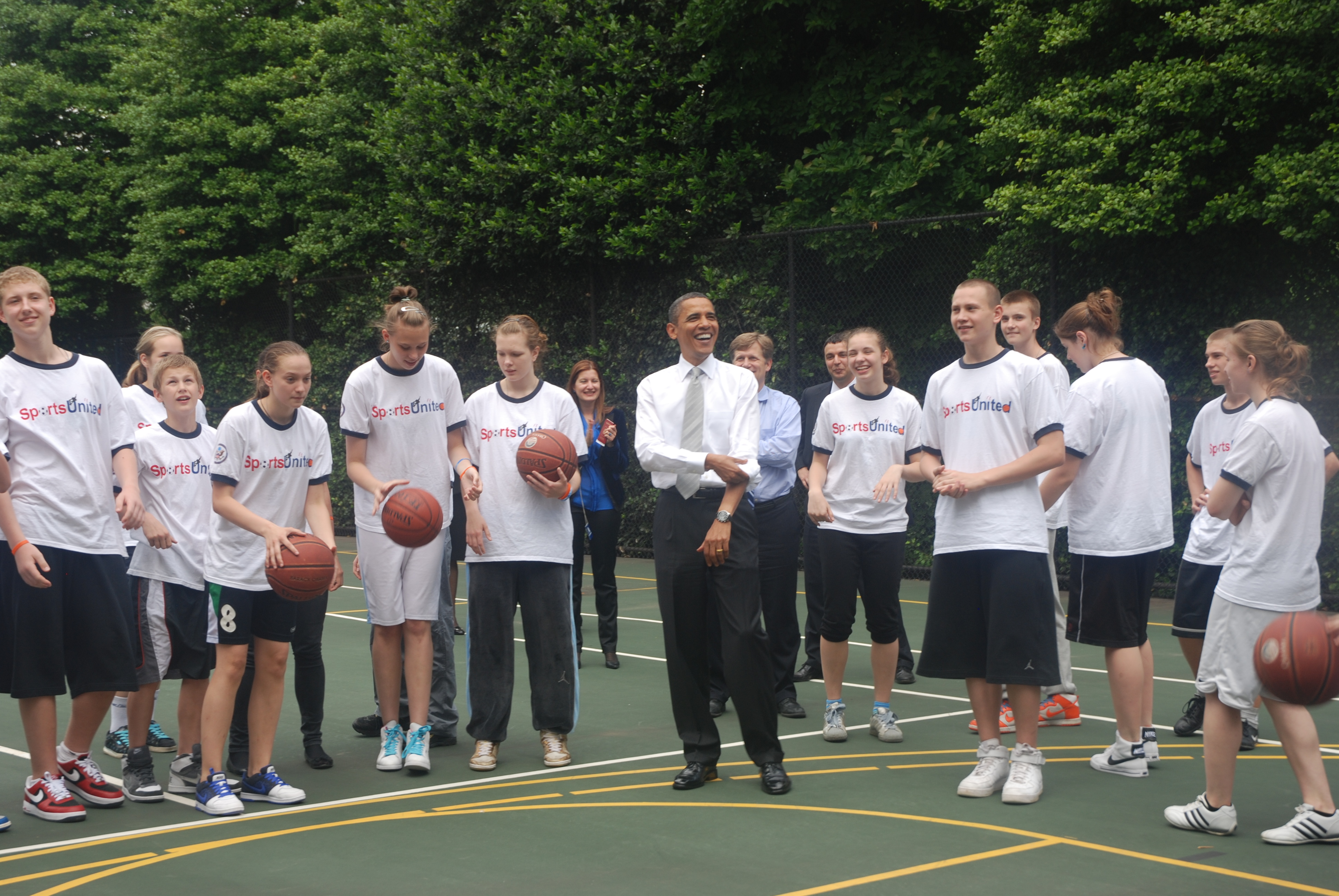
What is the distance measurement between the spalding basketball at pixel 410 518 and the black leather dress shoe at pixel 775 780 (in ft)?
5.93

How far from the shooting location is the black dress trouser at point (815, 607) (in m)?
8.05

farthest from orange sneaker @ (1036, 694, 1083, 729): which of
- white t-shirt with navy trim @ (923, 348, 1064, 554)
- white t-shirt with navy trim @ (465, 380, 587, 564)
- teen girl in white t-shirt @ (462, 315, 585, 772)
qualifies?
white t-shirt with navy trim @ (465, 380, 587, 564)

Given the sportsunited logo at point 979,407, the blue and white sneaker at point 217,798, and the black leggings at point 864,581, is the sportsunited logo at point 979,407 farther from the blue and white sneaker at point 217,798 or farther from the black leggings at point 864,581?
the blue and white sneaker at point 217,798

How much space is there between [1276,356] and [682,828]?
2.89 metres

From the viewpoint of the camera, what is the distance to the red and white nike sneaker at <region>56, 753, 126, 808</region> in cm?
539

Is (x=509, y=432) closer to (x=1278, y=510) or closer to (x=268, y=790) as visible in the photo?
(x=268, y=790)

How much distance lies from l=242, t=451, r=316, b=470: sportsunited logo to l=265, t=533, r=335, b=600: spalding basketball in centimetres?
40

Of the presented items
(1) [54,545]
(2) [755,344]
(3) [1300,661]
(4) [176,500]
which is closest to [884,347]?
(2) [755,344]

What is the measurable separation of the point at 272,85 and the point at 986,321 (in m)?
18.3

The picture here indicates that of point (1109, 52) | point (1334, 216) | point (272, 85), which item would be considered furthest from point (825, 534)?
point (272, 85)

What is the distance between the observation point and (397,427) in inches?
238

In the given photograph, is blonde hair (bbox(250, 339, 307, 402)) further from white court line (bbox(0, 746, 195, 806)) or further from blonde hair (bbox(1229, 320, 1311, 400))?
blonde hair (bbox(1229, 320, 1311, 400))

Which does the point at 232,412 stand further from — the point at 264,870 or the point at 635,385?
the point at 635,385

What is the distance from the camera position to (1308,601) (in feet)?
15.5
